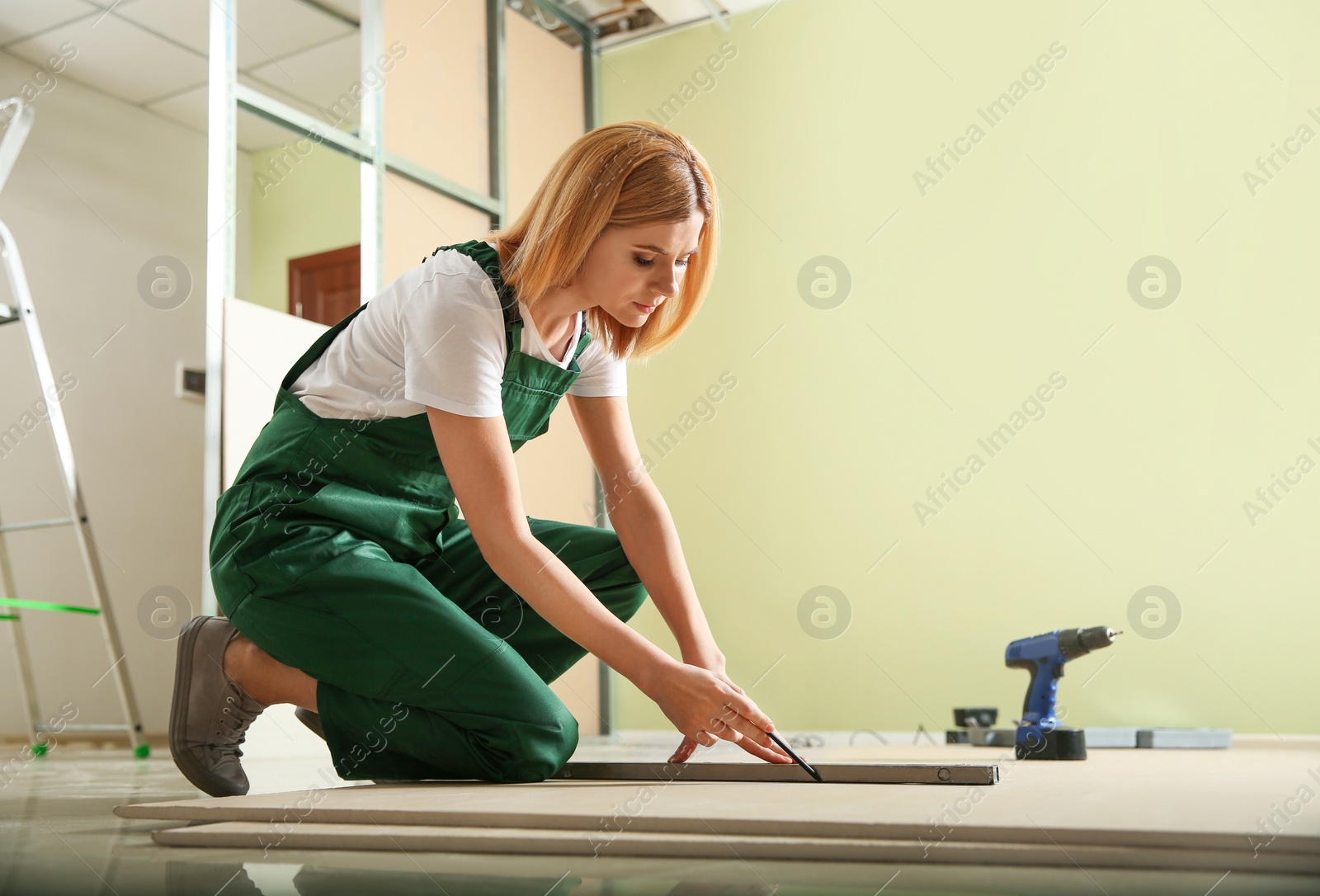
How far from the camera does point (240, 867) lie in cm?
85

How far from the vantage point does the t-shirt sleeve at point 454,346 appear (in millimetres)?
1266

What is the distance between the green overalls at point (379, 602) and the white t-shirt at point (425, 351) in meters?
0.02

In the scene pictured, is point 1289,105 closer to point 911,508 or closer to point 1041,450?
point 1041,450

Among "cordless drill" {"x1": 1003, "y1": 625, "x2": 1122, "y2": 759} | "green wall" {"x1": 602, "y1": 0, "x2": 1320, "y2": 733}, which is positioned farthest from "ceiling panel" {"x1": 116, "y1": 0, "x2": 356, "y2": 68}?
"cordless drill" {"x1": 1003, "y1": 625, "x2": 1122, "y2": 759}

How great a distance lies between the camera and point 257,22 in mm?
3820

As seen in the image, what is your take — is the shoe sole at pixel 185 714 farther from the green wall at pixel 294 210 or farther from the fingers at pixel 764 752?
the green wall at pixel 294 210

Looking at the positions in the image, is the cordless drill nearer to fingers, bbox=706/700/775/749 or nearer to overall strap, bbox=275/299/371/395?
fingers, bbox=706/700/775/749

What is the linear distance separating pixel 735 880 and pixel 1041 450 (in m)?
2.71

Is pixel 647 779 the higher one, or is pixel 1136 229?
pixel 1136 229

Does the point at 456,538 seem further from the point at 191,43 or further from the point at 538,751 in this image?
the point at 191,43

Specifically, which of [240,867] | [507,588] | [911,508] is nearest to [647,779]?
[507,588]

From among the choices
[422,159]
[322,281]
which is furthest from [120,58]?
[422,159]

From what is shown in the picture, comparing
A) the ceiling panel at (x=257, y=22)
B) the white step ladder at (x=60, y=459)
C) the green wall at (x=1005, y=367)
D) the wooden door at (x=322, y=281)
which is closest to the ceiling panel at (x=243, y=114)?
the ceiling panel at (x=257, y=22)

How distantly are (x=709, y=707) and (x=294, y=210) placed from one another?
3.97 m
